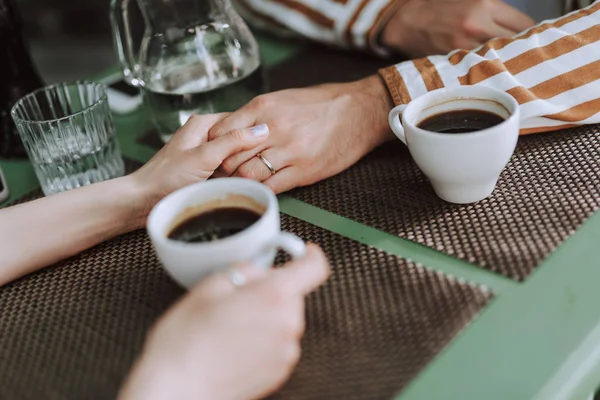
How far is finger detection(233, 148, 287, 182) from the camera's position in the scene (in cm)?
71

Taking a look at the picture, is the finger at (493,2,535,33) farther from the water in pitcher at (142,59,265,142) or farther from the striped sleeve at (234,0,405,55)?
the water in pitcher at (142,59,265,142)

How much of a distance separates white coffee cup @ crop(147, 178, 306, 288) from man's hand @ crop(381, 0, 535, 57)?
1.47 ft

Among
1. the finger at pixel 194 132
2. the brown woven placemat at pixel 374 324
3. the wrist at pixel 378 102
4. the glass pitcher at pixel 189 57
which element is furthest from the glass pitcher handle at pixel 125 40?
the brown woven placemat at pixel 374 324

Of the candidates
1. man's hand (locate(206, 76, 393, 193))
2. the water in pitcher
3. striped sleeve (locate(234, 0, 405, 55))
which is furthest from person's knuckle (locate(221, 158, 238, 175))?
striped sleeve (locate(234, 0, 405, 55))

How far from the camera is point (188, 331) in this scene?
0.47 meters

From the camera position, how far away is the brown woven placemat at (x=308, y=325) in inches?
19.9

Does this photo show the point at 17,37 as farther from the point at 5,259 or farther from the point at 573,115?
the point at 573,115

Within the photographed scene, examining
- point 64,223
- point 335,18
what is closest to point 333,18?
point 335,18

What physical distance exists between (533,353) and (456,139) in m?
0.19

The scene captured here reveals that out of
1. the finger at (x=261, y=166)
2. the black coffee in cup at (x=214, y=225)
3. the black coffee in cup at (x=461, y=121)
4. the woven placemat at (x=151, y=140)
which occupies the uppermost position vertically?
the black coffee in cup at (x=461, y=121)

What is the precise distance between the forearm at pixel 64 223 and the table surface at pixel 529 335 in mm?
244

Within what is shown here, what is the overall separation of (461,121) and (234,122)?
0.23 meters

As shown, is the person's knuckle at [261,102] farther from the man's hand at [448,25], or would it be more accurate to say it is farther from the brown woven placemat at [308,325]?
the man's hand at [448,25]

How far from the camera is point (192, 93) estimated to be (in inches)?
32.2
